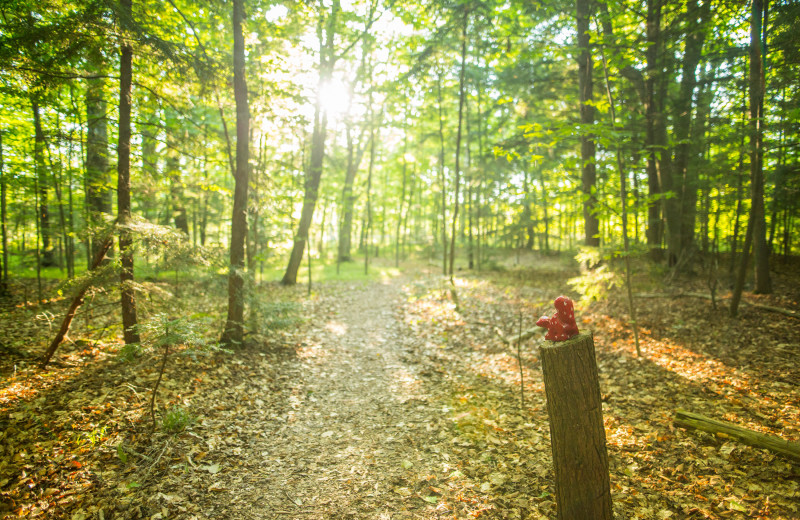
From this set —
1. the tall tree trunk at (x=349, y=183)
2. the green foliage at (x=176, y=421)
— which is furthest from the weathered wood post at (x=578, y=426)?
the tall tree trunk at (x=349, y=183)

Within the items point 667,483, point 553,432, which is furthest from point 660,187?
point 553,432

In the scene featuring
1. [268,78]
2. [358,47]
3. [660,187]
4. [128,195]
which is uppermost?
[358,47]

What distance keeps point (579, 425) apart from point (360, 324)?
8.03 metres

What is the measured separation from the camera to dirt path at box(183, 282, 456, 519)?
366 cm

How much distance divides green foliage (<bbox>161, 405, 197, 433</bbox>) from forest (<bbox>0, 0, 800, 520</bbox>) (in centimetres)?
5

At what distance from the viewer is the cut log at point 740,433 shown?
371cm

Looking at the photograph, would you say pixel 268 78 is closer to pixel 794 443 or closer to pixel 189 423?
pixel 189 423

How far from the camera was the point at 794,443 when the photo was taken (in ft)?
12.2

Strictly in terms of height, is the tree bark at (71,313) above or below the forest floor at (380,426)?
above

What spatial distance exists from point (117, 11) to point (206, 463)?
20.9ft

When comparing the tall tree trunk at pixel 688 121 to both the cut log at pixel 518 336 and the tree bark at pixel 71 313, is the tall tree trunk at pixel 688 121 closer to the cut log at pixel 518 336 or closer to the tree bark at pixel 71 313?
the cut log at pixel 518 336

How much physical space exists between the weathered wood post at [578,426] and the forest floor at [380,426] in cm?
52

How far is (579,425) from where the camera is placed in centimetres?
303

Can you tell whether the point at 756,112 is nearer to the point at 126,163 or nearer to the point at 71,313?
the point at 126,163
